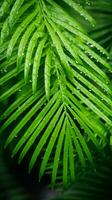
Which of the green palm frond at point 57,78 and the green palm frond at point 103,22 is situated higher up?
the green palm frond at point 103,22

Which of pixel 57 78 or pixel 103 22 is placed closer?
pixel 57 78

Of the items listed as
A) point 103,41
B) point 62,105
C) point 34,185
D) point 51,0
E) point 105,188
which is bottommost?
point 105,188

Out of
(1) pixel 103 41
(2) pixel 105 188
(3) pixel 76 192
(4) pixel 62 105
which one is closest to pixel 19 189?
(3) pixel 76 192

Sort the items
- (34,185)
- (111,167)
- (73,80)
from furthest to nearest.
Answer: (34,185) → (111,167) → (73,80)

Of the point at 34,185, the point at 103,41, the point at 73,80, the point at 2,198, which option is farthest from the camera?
the point at 34,185

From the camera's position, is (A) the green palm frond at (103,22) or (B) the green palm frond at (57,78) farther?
(A) the green palm frond at (103,22)

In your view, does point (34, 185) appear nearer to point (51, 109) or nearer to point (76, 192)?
point (76, 192)

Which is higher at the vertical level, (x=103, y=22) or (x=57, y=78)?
(x=103, y=22)

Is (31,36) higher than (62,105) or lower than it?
higher

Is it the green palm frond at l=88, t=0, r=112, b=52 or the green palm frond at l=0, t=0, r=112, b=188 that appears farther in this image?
the green palm frond at l=88, t=0, r=112, b=52

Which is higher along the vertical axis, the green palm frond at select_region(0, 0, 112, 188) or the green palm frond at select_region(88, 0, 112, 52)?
the green palm frond at select_region(88, 0, 112, 52)

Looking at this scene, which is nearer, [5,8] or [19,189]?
[5,8]
